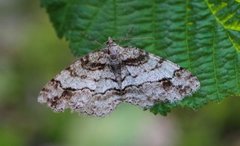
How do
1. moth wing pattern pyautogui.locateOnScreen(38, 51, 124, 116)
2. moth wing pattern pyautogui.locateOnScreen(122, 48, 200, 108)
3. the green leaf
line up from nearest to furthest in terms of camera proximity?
the green leaf → moth wing pattern pyautogui.locateOnScreen(122, 48, 200, 108) → moth wing pattern pyautogui.locateOnScreen(38, 51, 124, 116)

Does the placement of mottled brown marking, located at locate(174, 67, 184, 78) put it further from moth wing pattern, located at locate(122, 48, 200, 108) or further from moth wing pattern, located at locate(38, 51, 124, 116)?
moth wing pattern, located at locate(38, 51, 124, 116)

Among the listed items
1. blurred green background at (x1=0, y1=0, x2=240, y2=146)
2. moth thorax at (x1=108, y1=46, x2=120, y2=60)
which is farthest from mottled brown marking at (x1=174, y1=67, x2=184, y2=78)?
blurred green background at (x1=0, y1=0, x2=240, y2=146)

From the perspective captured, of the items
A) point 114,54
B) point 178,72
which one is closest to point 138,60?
point 114,54

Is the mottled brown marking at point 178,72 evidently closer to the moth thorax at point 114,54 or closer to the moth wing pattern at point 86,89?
the moth wing pattern at point 86,89

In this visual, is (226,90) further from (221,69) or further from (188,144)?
(188,144)

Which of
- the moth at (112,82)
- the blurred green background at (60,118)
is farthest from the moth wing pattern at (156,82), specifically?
the blurred green background at (60,118)

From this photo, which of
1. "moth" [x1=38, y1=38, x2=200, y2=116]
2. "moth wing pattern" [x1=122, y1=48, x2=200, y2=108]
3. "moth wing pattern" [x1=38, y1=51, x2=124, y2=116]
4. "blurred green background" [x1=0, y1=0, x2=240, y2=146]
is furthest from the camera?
"blurred green background" [x1=0, y1=0, x2=240, y2=146]
